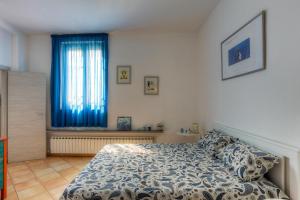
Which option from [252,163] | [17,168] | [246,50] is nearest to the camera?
[252,163]

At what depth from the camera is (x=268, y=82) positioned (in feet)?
5.87

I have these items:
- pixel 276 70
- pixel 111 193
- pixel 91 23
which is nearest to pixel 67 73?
pixel 91 23

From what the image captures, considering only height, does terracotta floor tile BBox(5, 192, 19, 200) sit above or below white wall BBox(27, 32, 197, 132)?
below

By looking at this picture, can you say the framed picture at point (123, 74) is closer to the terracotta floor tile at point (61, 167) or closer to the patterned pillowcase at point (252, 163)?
the terracotta floor tile at point (61, 167)

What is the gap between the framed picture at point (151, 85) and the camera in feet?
13.4

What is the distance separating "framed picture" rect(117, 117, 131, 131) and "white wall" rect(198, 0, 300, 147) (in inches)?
69.0

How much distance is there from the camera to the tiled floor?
8.38ft

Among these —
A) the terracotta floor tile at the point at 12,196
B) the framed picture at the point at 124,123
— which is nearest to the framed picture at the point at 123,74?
the framed picture at the point at 124,123

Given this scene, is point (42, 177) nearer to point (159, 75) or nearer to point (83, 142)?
point (83, 142)

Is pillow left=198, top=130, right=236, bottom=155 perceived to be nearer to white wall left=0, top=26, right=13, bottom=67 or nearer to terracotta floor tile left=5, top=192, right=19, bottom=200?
terracotta floor tile left=5, top=192, right=19, bottom=200

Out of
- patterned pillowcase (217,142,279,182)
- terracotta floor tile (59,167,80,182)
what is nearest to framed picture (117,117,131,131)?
terracotta floor tile (59,167,80,182)

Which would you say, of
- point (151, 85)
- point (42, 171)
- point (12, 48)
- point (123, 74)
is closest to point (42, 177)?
point (42, 171)

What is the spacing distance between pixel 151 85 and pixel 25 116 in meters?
2.55

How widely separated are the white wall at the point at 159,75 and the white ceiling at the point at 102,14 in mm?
284
